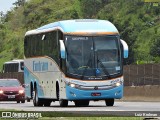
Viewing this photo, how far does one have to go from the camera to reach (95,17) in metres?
123

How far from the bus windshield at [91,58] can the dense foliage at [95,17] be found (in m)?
58.2

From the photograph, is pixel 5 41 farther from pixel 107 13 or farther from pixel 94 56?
pixel 94 56

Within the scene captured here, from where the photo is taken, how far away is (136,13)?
117875 millimetres

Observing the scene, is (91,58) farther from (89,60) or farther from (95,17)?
(95,17)

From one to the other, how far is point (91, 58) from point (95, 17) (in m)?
90.9

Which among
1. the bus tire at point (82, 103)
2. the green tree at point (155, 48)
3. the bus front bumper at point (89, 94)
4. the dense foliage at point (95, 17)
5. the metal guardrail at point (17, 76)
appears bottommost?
the metal guardrail at point (17, 76)

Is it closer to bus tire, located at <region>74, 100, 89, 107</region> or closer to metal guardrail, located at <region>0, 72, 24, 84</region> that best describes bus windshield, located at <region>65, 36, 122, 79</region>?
bus tire, located at <region>74, 100, 89, 107</region>

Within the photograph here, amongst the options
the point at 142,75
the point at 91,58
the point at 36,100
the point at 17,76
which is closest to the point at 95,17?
the point at 17,76

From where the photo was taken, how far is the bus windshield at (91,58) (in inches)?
1280

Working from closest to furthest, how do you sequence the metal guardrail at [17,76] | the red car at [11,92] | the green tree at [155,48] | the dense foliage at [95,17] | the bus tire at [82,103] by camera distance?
the bus tire at [82,103]
the red car at [11,92]
the metal guardrail at [17,76]
the green tree at [155,48]
the dense foliage at [95,17]

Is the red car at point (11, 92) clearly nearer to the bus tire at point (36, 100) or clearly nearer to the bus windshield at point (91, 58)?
the bus tire at point (36, 100)

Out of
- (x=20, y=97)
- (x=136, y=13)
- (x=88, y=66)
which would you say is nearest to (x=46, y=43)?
(x=88, y=66)

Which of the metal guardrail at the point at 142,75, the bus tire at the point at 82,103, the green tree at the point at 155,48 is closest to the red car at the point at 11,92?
the metal guardrail at the point at 142,75

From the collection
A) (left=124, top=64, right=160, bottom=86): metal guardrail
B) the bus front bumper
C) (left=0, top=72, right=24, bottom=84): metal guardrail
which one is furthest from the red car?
(left=0, top=72, right=24, bottom=84): metal guardrail
